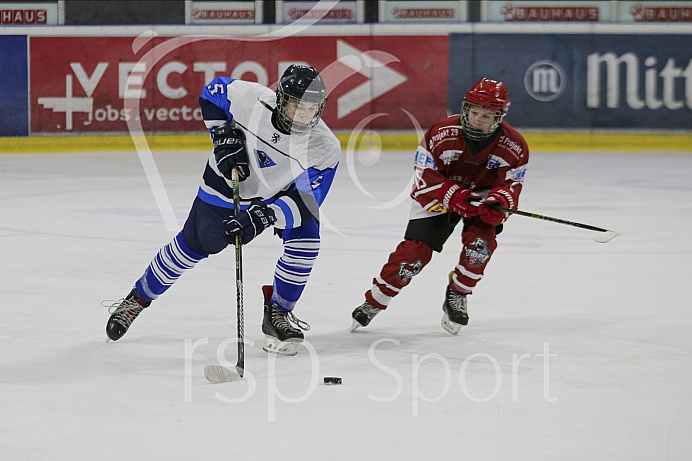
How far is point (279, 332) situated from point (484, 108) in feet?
3.56

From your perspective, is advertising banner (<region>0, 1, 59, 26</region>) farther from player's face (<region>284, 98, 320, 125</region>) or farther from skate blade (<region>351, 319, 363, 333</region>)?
player's face (<region>284, 98, 320, 125</region>)

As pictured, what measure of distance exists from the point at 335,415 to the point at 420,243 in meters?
1.25

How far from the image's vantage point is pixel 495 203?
3830mm

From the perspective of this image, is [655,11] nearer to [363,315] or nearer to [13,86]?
[13,86]

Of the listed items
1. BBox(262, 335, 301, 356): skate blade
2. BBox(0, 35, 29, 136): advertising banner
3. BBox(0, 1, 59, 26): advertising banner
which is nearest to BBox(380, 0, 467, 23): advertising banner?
BBox(0, 1, 59, 26): advertising banner

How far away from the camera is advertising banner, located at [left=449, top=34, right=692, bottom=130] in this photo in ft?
37.1

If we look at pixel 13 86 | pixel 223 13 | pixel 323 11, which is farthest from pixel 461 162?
pixel 223 13

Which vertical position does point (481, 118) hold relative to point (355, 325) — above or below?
above

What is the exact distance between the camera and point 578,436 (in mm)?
2664

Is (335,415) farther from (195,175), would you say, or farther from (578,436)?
(195,175)

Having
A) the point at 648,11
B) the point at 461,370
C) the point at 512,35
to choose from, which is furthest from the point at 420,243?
the point at 648,11

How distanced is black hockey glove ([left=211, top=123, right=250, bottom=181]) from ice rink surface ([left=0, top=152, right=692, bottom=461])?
60 cm

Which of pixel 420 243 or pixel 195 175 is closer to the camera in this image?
pixel 420 243

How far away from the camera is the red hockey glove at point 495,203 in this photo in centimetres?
382
